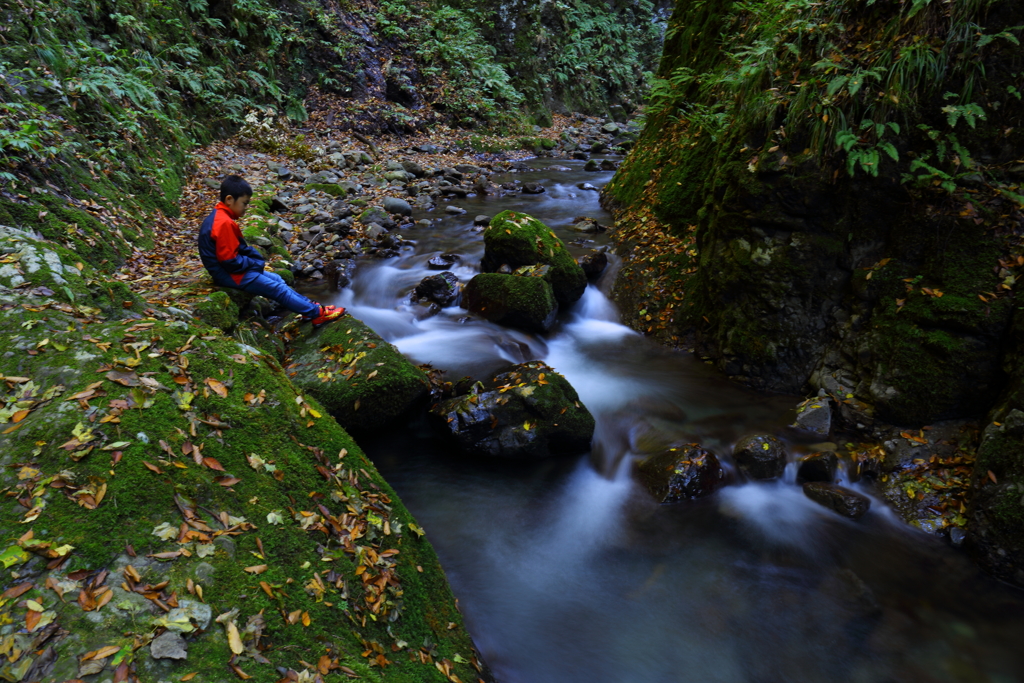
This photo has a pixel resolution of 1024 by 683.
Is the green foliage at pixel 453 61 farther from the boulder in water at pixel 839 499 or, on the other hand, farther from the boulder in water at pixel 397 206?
the boulder in water at pixel 839 499

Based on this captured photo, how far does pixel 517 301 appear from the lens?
785 centimetres

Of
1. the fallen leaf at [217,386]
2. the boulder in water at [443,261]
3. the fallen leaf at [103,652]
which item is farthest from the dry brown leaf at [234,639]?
the boulder in water at [443,261]

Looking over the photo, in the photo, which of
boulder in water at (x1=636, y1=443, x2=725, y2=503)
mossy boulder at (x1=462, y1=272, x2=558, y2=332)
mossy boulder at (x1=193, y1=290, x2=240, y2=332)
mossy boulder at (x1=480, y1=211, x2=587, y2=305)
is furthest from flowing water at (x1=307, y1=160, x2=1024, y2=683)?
mossy boulder at (x1=480, y1=211, x2=587, y2=305)

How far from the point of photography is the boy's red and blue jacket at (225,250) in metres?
5.51

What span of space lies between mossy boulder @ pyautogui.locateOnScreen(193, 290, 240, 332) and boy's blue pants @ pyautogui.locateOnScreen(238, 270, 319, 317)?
0.28 m

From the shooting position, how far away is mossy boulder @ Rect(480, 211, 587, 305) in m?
8.48

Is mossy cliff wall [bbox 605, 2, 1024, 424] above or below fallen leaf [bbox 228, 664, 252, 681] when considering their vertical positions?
above

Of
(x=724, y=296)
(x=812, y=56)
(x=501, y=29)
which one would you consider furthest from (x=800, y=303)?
(x=501, y=29)

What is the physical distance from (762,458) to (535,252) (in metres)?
4.79

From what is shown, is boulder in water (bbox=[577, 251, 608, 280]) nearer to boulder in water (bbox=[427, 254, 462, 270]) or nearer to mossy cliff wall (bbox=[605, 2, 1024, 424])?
mossy cliff wall (bbox=[605, 2, 1024, 424])

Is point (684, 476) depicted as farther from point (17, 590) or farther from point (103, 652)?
point (17, 590)

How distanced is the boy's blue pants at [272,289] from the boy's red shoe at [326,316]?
0.16 meters

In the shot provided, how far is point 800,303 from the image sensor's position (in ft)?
19.5

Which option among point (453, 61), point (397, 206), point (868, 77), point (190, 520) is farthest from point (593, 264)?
point (453, 61)
